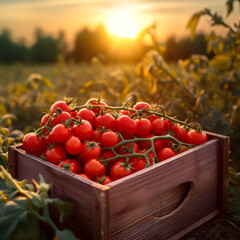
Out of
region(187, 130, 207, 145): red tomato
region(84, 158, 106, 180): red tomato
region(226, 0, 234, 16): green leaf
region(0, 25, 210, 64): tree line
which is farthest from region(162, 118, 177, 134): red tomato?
region(0, 25, 210, 64): tree line

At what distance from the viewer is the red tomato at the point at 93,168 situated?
5.83 ft

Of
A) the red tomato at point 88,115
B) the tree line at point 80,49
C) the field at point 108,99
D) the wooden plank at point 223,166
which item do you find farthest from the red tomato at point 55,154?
the tree line at point 80,49

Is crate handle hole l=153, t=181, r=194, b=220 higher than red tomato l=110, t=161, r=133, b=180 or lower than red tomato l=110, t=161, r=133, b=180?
lower

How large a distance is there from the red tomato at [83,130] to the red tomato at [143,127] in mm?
296

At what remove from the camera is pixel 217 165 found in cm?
226

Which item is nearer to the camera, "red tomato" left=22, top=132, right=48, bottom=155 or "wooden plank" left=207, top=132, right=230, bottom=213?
"red tomato" left=22, top=132, right=48, bottom=155

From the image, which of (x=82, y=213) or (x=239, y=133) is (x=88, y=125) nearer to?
(x=82, y=213)

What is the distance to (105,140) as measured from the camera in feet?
6.21

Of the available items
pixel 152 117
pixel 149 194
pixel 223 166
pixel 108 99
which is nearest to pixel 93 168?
pixel 149 194

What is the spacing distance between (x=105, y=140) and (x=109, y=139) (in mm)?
21

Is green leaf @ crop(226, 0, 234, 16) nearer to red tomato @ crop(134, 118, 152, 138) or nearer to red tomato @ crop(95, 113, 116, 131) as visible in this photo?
red tomato @ crop(134, 118, 152, 138)

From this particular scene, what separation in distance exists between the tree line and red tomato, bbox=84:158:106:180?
356 centimetres

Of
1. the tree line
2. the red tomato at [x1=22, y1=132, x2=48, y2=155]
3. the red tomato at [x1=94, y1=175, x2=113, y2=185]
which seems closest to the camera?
the red tomato at [x1=94, y1=175, x2=113, y2=185]

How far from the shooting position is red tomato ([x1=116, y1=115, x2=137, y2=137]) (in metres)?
1.97
